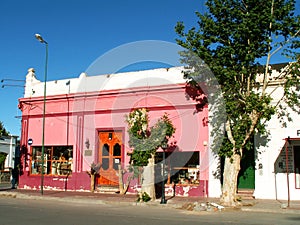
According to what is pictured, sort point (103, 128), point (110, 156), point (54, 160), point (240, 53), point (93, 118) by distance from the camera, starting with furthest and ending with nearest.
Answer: point (54, 160)
point (93, 118)
point (103, 128)
point (110, 156)
point (240, 53)

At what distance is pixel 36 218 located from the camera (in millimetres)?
11812

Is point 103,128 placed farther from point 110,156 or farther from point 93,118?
point 110,156

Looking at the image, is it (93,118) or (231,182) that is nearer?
(231,182)

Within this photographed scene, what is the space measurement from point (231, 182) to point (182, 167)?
4.50 m

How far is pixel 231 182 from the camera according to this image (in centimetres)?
1638

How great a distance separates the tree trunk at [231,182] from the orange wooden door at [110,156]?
739 centimetres

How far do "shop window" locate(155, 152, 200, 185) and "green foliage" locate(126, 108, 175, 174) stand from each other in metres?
2.91

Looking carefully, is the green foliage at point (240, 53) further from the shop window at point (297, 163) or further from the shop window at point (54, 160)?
the shop window at point (54, 160)

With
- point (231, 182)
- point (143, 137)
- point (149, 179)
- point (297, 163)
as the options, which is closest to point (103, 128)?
point (143, 137)

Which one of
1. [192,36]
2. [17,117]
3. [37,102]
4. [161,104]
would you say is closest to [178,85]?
[161,104]

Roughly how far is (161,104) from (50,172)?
8.54 m

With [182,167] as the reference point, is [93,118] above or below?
above

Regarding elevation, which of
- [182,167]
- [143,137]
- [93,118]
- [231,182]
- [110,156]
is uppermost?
[93,118]

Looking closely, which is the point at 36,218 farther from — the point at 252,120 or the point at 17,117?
the point at 17,117
